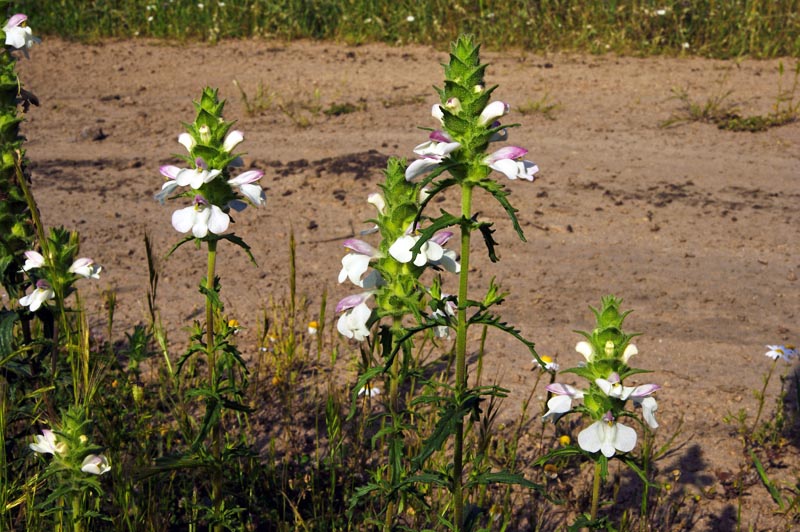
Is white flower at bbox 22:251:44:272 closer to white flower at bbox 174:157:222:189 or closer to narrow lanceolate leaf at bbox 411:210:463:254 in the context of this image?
white flower at bbox 174:157:222:189

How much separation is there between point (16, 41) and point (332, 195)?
2.84 metres

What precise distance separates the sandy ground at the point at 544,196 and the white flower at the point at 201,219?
1825mm

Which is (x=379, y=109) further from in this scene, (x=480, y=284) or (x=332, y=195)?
(x=480, y=284)

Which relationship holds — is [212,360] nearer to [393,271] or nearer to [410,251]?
[393,271]

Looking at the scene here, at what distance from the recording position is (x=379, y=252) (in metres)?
2.36

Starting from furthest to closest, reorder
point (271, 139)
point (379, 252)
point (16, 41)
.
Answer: point (271, 139)
point (16, 41)
point (379, 252)

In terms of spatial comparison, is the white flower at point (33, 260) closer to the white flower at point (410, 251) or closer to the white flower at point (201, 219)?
the white flower at point (201, 219)

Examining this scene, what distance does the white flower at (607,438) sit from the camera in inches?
88.4

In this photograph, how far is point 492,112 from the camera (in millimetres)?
2053

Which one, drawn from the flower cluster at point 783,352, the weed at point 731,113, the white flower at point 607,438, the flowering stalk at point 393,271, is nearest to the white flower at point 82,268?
the flowering stalk at point 393,271

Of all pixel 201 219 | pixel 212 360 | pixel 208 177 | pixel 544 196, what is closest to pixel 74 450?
Result: pixel 212 360

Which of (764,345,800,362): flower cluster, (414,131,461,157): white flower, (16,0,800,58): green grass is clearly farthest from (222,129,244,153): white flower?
(16,0,800,58): green grass

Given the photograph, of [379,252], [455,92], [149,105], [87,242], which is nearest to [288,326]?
[87,242]

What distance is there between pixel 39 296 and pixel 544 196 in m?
3.49
